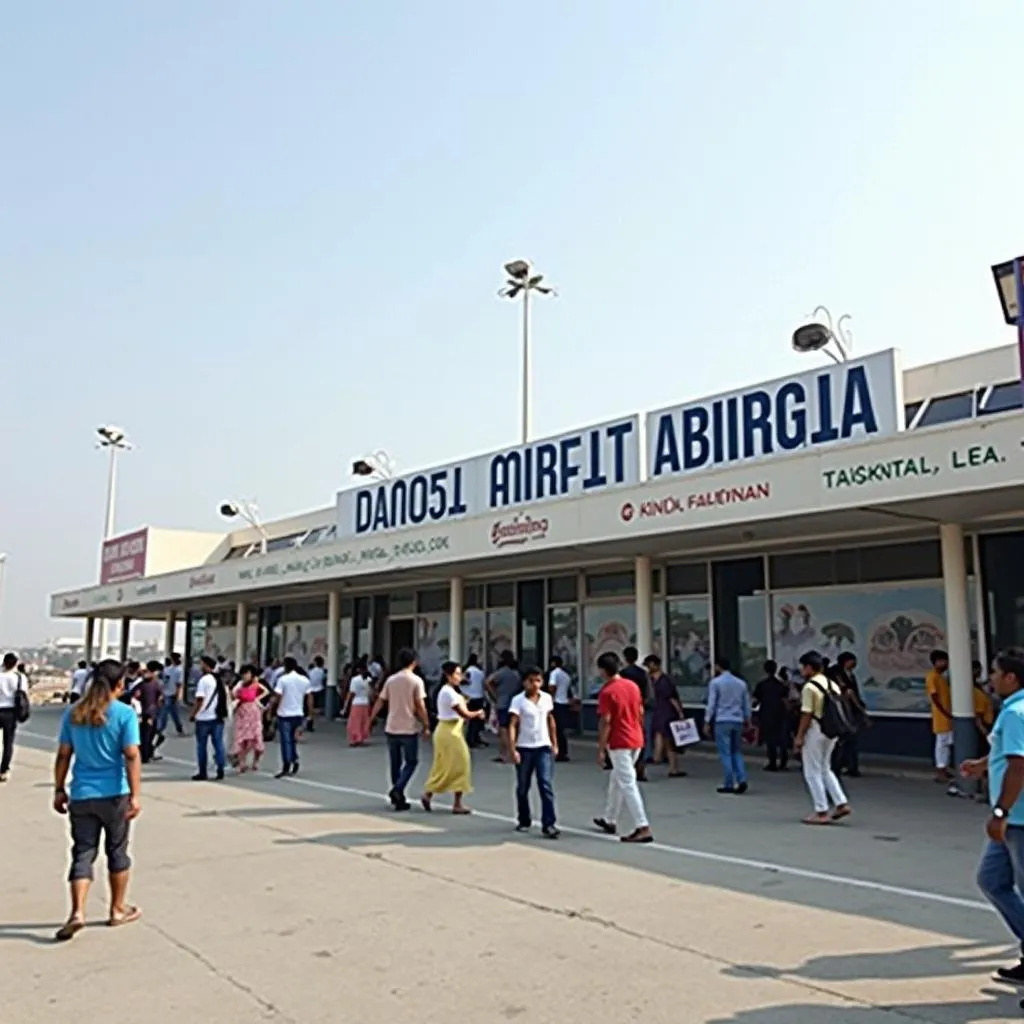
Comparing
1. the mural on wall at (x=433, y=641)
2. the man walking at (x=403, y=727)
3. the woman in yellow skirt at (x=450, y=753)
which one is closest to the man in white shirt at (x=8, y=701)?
the man walking at (x=403, y=727)

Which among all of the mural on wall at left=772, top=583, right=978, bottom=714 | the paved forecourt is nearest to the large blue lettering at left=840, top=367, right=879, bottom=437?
the mural on wall at left=772, top=583, right=978, bottom=714

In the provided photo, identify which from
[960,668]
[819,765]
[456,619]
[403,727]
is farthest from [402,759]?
[456,619]

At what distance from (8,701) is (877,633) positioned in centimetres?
1172

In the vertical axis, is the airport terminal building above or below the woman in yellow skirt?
above

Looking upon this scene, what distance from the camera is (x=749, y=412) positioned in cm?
1399

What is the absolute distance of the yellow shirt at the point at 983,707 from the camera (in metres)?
11.9

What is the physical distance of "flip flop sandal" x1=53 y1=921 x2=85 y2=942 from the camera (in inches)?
244

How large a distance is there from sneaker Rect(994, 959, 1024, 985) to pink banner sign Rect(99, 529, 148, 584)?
107ft

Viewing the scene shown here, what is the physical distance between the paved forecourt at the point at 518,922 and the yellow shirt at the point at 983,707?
1.44 meters

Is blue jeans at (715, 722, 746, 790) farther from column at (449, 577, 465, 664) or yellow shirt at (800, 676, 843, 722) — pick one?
column at (449, 577, 465, 664)

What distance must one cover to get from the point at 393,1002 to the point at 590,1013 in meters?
0.93

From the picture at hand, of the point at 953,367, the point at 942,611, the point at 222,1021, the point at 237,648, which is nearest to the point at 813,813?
the point at 942,611

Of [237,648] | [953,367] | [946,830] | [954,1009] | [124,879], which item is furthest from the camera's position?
[237,648]

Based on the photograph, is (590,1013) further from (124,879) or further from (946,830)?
(946,830)
